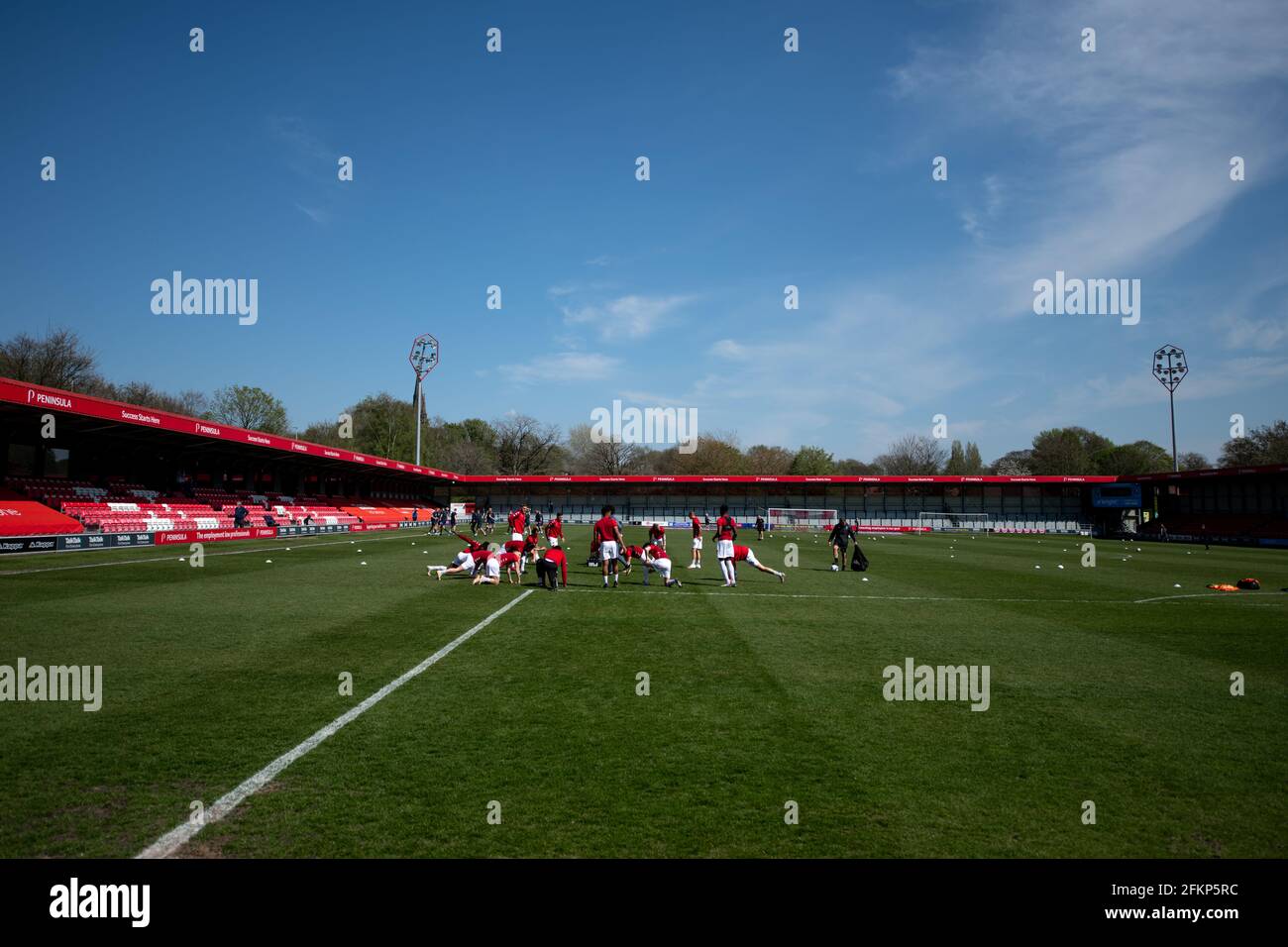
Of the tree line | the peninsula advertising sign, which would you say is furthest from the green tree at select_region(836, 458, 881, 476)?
the peninsula advertising sign

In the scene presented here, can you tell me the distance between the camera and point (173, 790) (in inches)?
180

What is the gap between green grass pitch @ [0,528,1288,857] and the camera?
13.4ft

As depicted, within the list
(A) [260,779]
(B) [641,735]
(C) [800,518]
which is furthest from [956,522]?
(A) [260,779]

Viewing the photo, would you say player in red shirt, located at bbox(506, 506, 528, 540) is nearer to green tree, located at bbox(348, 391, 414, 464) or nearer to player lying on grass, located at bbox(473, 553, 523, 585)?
player lying on grass, located at bbox(473, 553, 523, 585)

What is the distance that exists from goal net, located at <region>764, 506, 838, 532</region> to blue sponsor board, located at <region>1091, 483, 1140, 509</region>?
2458 cm

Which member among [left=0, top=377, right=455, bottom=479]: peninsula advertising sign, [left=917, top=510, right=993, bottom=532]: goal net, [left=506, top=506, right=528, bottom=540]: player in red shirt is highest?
[left=0, top=377, right=455, bottom=479]: peninsula advertising sign

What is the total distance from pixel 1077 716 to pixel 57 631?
1321cm

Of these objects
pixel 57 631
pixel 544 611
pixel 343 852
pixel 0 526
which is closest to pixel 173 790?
pixel 343 852

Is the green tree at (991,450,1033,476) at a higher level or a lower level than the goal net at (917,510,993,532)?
higher

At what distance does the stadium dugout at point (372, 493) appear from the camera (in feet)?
93.0

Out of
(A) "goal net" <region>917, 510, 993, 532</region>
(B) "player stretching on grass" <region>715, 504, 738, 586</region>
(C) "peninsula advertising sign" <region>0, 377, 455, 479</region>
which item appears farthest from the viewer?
(A) "goal net" <region>917, 510, 993, 532</region>

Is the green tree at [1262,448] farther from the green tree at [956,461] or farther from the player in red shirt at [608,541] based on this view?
the player in red shirt at [608,541]

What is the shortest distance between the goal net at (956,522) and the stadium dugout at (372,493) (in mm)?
138
